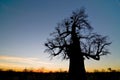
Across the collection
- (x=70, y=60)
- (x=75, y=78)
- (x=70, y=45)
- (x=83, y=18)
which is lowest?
(x=75, y=78)

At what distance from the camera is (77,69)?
15.5 m

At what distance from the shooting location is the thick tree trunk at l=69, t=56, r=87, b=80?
15406mm

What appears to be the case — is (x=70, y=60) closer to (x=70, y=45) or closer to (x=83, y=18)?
(x=70, y=45)

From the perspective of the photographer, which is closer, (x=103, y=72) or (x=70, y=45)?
(x=70, y=45)

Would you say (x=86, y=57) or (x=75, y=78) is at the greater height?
(x=86, y=57)

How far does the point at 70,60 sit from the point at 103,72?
8566 mm

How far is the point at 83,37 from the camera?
53.0 ft

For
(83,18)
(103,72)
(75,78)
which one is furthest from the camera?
(103,72)

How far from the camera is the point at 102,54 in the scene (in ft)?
51.4

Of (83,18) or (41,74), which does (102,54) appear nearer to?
(83,18)

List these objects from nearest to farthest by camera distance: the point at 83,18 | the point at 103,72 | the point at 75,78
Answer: the point at 75,78 → the point at 83,18 → the point at 103,72

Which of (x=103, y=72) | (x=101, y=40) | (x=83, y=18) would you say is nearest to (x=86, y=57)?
→ (x=101, y=40)

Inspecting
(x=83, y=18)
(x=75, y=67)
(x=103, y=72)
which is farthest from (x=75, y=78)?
(x=103, y=72)

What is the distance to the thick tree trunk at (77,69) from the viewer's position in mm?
15406
